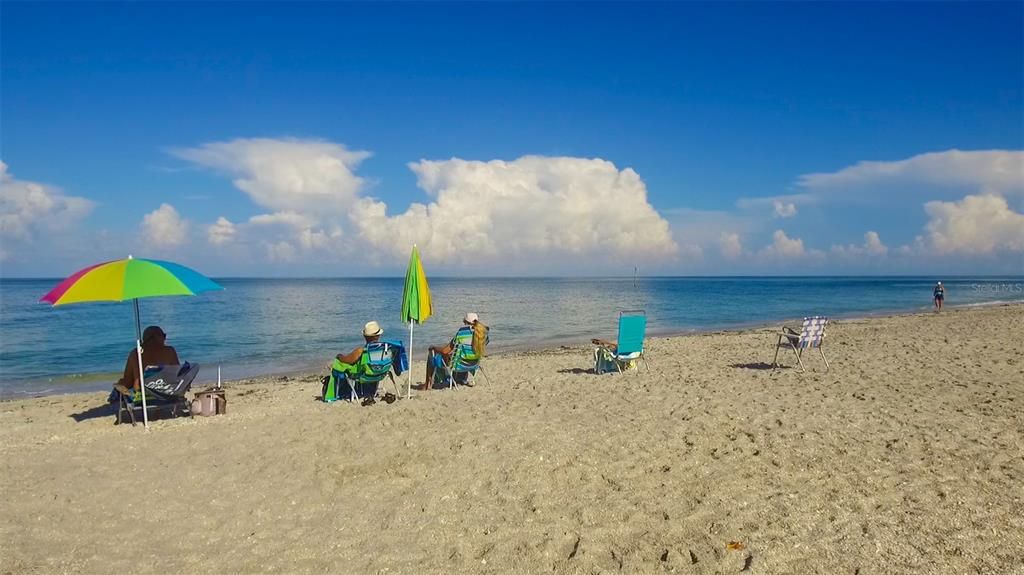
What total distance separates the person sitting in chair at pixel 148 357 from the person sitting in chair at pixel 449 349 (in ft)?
12.9

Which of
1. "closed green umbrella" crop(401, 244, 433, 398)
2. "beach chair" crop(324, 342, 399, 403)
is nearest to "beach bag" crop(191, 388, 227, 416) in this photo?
"beach chair" crop(324, 342, 399, 403)

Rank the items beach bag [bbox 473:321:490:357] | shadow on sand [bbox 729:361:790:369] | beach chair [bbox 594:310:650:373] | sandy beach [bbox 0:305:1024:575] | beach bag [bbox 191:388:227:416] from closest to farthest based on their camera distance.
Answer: sandy beach [bbox 0:305:1024:575]
beach bag [bbox 191:388:227:416]
beach bag [bbox 473:321:490:357]
beach chair [bbox 594:310:650:373]
shadow on sand [bbox 729:361:790:369]

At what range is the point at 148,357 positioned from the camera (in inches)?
329

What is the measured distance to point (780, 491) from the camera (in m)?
4.79

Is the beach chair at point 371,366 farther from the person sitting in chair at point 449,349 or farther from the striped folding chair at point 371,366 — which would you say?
the person sitting in chair at point 449,349

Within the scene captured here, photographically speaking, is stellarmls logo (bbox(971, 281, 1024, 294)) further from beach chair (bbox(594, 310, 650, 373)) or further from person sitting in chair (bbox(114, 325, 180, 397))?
person sitting in chair (bbox(114, 325, 180, 397))

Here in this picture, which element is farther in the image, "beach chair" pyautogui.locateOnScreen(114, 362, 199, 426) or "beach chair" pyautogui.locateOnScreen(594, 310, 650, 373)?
"beach chair" pyautogui.locateOnScreen(594, 310, 650, 373)

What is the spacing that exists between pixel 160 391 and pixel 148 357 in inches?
23.2

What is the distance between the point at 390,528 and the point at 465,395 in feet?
16.6

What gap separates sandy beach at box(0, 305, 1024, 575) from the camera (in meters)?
4.02

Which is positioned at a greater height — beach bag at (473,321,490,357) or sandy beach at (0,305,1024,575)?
beach bag at (473,321,490,357)

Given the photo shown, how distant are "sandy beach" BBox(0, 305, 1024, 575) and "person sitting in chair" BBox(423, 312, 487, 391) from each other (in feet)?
4.31

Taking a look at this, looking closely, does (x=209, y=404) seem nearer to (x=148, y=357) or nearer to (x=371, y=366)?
(x=148, y=357)

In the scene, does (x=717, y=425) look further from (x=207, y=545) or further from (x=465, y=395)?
(x=207, y=545)
